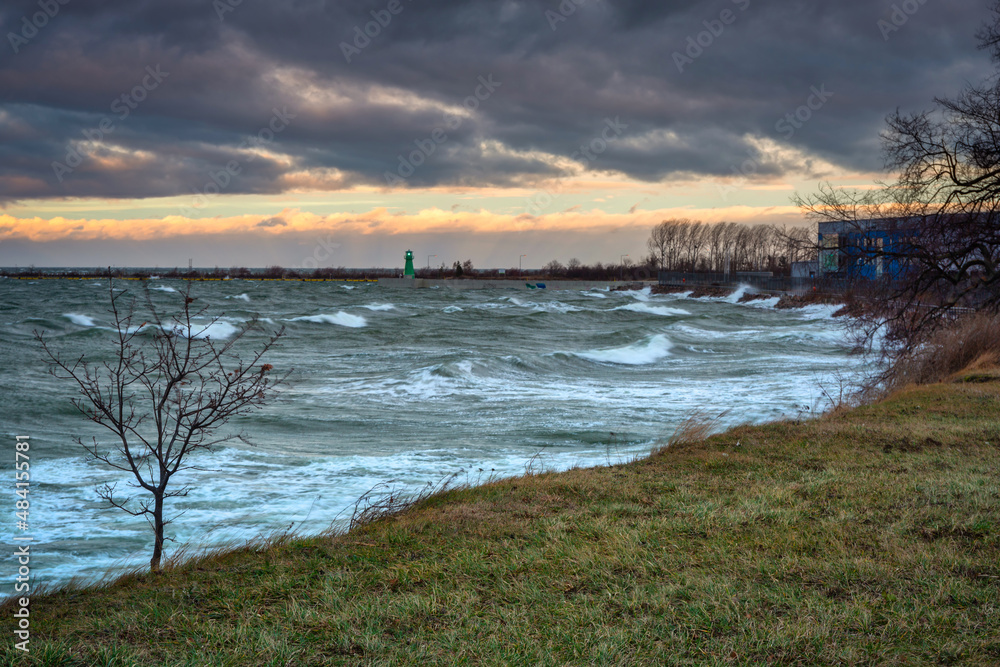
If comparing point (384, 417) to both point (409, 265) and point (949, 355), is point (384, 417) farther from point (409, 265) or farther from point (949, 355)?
point (409, 265)

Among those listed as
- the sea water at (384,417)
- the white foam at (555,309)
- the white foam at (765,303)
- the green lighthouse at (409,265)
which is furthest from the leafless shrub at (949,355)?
the green lighthouse at (409,265)

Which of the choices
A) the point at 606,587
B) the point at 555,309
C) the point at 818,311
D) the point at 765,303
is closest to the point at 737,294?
the point at 765,303

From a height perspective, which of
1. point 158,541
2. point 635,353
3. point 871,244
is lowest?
point 635,353

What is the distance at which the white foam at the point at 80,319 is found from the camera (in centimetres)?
4069

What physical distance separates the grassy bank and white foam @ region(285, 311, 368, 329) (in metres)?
39.1

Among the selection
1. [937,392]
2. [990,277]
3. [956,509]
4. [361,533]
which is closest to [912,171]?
[990,277]

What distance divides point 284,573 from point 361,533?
117 cm

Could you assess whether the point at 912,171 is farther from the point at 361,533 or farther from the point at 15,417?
the point at 15,417

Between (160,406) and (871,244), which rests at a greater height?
(871,244)

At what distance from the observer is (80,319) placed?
4297 cm

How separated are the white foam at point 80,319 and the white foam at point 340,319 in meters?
11.3

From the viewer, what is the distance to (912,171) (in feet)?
56.8

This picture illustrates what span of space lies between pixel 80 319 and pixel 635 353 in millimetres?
33221

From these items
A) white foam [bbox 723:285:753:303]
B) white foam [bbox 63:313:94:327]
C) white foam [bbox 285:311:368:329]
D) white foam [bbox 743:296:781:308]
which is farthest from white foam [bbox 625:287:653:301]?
white foam [bbox 63:313:94:327]
